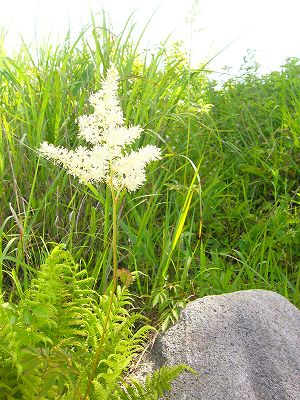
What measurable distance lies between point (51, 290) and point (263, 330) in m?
1.00

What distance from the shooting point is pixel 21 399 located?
7.32 feet

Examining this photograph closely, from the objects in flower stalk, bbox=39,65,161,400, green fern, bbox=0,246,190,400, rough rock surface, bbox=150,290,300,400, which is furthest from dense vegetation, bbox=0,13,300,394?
flower stalk, bbox=39,65,161,400

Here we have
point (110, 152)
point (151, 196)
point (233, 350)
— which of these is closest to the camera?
point (110, 152)

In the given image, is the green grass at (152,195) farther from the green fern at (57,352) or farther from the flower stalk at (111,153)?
the flower stalk at (111,153)

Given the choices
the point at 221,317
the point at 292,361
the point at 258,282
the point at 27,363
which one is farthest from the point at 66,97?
the point at 27,363

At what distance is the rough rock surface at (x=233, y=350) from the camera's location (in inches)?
101

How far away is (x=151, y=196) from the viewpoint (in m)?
3.84

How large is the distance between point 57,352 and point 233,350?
1.03 metres

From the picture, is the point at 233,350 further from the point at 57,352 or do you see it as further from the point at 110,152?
the point at 110,152

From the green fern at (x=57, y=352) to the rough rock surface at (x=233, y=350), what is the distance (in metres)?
0.29

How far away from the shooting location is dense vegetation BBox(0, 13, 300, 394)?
3424mm

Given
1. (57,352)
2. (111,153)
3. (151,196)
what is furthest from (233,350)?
(151,196)

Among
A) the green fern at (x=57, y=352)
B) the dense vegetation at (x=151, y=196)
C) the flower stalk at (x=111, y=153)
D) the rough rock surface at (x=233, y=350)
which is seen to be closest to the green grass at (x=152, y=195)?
the dense vegetation at (x=151, y=196)

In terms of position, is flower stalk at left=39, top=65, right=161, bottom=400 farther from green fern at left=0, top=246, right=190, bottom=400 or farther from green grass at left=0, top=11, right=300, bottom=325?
green grass at left=0, top=11, right=300, bottom=325
